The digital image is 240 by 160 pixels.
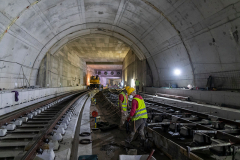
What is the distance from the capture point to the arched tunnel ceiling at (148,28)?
689 centimetres

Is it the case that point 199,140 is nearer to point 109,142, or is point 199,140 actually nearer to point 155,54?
point 109,142

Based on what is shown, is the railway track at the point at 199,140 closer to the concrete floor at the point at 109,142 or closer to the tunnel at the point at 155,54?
the tunnel at the point at 155,54

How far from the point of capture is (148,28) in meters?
11.9

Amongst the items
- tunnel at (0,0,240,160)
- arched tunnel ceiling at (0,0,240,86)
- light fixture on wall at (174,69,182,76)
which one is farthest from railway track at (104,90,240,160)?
light fixture on wall at (174,69,182,76)

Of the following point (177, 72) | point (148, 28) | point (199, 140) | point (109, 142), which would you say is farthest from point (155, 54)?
point (199, 140)

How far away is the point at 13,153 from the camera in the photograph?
3.32 meters

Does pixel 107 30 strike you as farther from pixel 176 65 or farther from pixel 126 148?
pixel 126 148

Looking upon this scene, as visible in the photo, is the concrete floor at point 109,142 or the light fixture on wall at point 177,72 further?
the light fixture on wall at point 177,72

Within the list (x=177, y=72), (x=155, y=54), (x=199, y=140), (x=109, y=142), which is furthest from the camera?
(x=155, y=54)

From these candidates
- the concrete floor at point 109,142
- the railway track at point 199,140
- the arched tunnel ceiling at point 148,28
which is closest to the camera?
the railway track at point 199,140

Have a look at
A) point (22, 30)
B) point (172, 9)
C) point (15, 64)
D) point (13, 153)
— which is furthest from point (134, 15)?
point (13, 153)

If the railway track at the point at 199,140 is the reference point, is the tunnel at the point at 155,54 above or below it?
above

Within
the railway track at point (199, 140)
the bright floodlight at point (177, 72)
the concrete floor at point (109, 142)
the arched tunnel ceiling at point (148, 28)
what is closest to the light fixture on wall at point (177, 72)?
the bright floodlight at point (177, 72)

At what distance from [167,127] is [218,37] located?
5.17 meters
